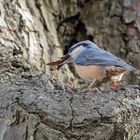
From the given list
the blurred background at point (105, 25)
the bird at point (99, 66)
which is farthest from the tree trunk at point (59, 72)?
the bird at point (99, 66)

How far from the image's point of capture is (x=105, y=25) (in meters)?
3.21

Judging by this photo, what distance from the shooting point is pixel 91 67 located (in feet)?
7.99

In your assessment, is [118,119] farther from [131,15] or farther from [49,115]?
[131,15]

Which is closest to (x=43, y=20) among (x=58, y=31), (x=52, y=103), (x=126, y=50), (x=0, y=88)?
(x=58, y=31)

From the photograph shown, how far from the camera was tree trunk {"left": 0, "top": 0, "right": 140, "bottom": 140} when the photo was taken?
1.94m

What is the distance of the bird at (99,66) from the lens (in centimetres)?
233

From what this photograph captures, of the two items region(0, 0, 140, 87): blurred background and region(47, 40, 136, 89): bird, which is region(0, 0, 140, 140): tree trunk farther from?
region(47, 40, 136, 89): bird

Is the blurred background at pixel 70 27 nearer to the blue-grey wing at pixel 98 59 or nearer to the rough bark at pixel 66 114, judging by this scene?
the blue-grey wing at pixel 98 59

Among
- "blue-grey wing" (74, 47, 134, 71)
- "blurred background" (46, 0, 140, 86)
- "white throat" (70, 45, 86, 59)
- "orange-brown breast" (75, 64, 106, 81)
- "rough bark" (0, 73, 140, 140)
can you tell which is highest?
"blurred background" (46, 0, 140, 86)

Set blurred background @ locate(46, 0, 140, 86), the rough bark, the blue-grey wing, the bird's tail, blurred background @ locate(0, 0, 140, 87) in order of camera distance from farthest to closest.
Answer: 1. blurred background @ locate(46, 0, 140, 86)
2. blurred background @ locate(0, 0, 140, 87)
3. the bird's tail
4. the blue-grey wing
5. the rough bark

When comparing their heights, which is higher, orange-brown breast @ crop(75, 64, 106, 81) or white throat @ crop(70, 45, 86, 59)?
white throat @ crop(70, 45, 86, 59)

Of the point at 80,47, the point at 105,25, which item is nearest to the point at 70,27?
the point at 105,25

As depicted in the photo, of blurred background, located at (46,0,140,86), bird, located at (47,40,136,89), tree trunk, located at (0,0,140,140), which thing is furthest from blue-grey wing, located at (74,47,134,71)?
blurred background, located at (46,0,140,86)

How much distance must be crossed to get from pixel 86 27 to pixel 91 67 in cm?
83
